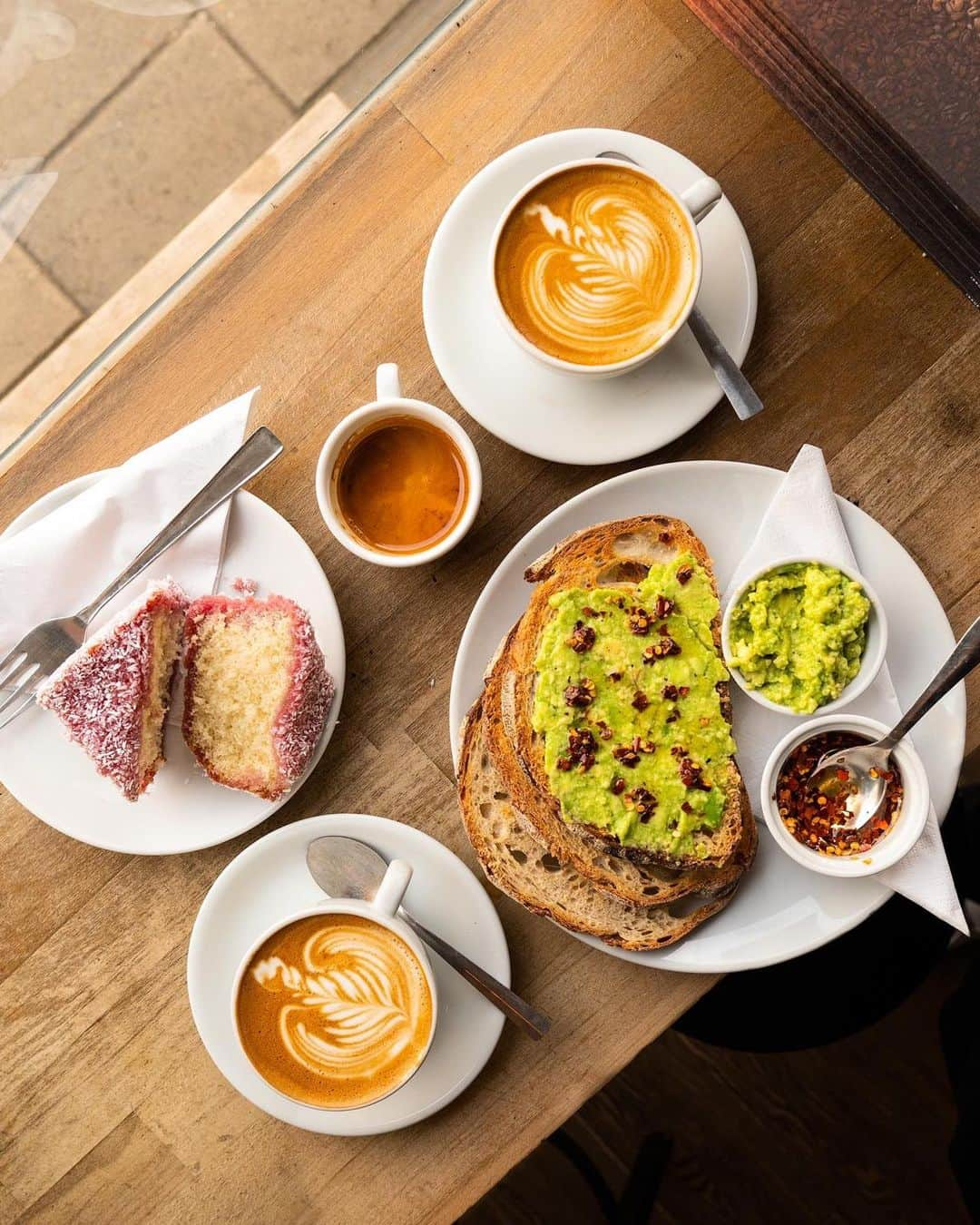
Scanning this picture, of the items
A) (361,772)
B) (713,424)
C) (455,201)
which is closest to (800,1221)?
(361,772)

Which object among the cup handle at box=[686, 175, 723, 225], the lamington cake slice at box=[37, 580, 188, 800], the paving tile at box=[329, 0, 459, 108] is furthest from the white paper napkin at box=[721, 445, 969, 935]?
the paving tile at box=[329, 0, 459, 108]

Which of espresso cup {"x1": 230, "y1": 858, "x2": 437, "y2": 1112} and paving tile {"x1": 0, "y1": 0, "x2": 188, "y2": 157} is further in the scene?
paving tile {"x1": 0, "y1": 0, "x2": 188, "y2": 157}

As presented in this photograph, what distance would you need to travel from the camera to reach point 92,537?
1855 mm

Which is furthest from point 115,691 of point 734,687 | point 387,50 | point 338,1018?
point 387,50

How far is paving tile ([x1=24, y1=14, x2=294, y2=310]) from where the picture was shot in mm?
2340

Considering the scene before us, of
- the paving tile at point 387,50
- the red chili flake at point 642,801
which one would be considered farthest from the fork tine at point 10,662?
the paving tile at point 387,50

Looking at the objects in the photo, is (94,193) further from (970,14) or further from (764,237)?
(970,14)

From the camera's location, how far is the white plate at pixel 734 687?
1.79 metres

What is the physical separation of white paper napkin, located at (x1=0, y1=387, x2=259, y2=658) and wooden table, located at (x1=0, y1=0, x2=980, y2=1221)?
11 centimetres

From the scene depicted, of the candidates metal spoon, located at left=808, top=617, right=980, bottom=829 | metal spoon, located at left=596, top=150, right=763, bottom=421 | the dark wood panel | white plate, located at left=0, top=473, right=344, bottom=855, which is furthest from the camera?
white plate, located at left=0, top=473, right=344, bottom=855

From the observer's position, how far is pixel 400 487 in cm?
186

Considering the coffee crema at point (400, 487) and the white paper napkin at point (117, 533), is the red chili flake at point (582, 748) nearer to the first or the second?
the coffee crema at point (400, 487)

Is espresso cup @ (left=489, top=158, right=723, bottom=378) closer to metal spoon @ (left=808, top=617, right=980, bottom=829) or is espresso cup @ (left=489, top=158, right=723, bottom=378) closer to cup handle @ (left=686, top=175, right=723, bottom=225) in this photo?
cup handle @ (left=686, top=175, right=723, bottom=225)

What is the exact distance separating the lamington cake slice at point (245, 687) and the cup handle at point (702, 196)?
0.92m
